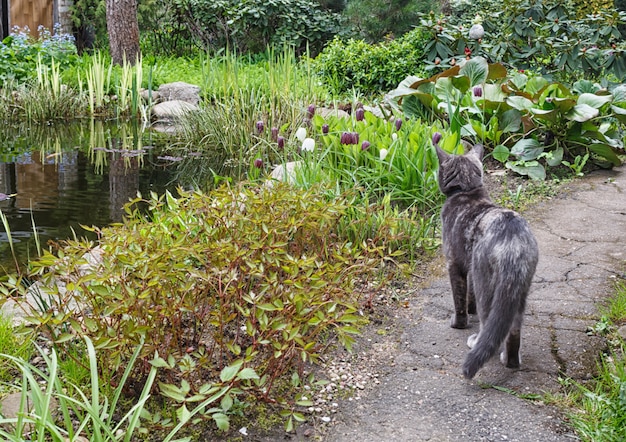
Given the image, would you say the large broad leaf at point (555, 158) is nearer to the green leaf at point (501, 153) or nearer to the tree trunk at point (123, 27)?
the green leaf at point (501, 153)

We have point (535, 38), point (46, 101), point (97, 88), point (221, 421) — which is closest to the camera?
point (221, 421)

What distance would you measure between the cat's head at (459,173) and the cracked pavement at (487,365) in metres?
0.64

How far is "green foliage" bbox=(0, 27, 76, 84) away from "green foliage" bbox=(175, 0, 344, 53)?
2.92 meters

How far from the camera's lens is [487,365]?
303cm

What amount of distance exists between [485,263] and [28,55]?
11.5 metres

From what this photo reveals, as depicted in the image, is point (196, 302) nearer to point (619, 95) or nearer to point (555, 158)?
point (555, 158)

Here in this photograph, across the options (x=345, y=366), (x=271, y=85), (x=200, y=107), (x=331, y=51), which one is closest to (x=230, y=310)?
(x=345, y=366)

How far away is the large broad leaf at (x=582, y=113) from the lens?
555 centimetres

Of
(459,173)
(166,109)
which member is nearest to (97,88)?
(166,109)

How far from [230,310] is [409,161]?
2.07 metres

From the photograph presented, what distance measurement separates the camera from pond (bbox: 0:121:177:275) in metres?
5.49

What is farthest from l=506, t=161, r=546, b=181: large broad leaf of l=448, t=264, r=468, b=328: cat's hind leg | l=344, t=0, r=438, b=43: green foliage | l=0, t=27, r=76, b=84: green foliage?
l=344, t=0, r=438, b=43: green foliage

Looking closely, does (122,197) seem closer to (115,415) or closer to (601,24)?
(115,415)

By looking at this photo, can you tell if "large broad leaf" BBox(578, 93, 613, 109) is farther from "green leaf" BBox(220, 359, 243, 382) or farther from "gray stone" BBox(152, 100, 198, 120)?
"gray stone" BBox(152, 100, 198, 120)
